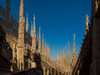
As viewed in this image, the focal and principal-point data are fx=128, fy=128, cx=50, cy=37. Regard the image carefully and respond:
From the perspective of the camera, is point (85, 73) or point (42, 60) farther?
point (42, 60)

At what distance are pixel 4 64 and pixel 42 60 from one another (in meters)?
7.16

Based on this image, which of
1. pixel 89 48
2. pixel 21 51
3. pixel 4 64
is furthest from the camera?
pixel 21 51

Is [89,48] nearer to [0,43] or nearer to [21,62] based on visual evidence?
[21,62]

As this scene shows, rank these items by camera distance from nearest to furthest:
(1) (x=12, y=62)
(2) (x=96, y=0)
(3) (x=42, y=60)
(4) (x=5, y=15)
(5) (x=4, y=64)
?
(2) (x=96, y=0) → (5) (x=4, y=64) → (1) (x=12, y=62) → (3) (x=42, y=60) → (4) (x=5, y=15)

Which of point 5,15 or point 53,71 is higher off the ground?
point 5,15

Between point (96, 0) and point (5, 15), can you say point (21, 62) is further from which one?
point (5, 15)

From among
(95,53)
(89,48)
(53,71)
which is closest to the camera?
(95,53)

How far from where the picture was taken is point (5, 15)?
127ft

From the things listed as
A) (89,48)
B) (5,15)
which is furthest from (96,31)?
(5,15)

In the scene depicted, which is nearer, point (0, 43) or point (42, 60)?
point (0, 43)

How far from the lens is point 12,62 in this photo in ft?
46.7

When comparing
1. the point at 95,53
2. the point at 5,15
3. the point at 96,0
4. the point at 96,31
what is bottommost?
the point at 95,53

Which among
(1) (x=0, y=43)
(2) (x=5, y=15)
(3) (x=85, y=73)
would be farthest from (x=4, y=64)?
(2) (x=5, y=15)

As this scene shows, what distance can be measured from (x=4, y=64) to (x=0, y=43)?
5.64 metres
